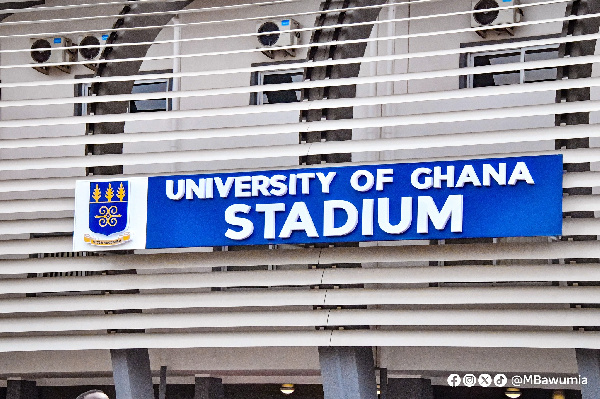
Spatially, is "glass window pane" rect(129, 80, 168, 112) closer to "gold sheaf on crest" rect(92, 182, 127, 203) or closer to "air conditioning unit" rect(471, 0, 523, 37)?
"gold sheaf on crest" rect(92, 182, 127, 203)

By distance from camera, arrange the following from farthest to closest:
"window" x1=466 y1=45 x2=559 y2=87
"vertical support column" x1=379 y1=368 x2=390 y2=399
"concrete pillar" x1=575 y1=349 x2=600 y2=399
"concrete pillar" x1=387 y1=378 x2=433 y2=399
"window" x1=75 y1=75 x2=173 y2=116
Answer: "window" x1=75 y1=75 x2=173 y2=116, "concrete pillar" x1=387 y1=378 x2=433 y2=399, "vertical support column" x1=379 y1=368 x2=390 y2=399, "window" x1=466 y1=45 x2=559 y2=87, "concrete pillar" x1=575 y1=349 x2=600 y2=399

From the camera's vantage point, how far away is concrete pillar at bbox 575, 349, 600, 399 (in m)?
6.30

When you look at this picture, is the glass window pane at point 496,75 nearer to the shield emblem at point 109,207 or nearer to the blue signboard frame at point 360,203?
the blue signboard frame at point 360,203

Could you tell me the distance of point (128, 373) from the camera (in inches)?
289

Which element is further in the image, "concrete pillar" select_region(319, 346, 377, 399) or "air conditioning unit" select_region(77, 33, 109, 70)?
"air conditioning unit" select_region(77, 33, 109, 70)

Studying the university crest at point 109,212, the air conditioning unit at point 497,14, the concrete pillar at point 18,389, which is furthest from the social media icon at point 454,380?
the concrete pillar at point 18,389

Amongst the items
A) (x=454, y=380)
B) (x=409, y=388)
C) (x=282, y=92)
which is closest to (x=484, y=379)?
(x=454, y=380)

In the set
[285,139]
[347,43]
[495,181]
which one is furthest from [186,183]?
[285,139]

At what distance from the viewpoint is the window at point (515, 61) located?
30.1ft

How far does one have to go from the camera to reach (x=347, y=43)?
731 cm

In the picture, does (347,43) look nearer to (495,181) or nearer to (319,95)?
(319,95)

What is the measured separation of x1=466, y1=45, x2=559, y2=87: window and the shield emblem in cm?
393

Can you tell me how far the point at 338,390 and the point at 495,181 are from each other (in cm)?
190

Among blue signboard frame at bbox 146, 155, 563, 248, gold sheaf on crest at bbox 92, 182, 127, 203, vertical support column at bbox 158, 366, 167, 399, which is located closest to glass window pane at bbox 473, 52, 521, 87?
blue signboard frame at bbox 146, 155, 563, 248
